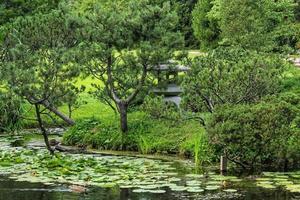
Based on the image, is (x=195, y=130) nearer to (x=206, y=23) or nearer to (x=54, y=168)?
(x=54, y=168)

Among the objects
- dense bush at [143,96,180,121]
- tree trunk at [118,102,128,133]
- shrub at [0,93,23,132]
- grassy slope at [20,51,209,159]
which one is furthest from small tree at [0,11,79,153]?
shrub at [0,93,23,132]

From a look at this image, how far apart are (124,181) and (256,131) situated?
3.69 m

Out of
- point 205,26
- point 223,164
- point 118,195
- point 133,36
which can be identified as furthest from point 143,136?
point 205,26

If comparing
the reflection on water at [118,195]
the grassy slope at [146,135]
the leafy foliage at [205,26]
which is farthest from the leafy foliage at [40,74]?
the leafy foliage at [205,26]

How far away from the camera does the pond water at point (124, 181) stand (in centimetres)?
1486

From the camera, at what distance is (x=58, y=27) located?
2550 cm

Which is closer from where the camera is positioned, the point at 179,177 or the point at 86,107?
the point at 179,177

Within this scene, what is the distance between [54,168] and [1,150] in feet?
13.1

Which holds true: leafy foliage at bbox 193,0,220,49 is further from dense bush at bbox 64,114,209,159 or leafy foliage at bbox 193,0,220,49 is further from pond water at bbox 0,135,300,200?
pond water at bbox 0,135,300,200

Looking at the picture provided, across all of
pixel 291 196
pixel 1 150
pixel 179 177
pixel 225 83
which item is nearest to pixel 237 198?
pixel 291 196

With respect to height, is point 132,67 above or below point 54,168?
above

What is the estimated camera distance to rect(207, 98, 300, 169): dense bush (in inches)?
677

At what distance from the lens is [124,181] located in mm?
16250

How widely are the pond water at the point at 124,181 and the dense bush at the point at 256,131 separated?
85 cm
